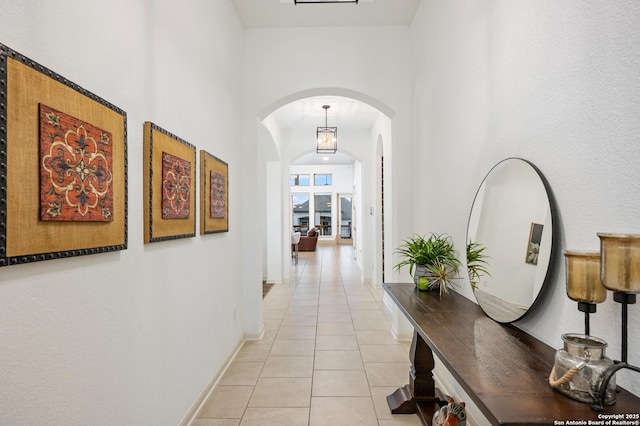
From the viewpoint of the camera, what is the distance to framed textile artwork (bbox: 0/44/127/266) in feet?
3.21

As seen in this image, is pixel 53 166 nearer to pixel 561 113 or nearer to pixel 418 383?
pixel 561 113

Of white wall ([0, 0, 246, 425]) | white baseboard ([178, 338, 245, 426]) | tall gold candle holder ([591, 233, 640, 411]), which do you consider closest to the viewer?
tall gold candle holder ([591, 233, 640, 411])

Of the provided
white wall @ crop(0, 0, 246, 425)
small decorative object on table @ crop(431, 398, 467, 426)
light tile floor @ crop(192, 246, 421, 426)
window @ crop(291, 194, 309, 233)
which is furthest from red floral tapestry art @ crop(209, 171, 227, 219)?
window @ crop(291, 194, 309, 233)

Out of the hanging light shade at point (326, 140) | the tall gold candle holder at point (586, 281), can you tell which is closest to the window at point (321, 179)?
the hanging light shade at point (326, 140)

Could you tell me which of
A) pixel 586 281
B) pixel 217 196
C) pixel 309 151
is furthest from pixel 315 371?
pixel 309 151

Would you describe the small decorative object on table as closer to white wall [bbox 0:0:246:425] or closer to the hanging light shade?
white wall [bbox 0:0:246:425]

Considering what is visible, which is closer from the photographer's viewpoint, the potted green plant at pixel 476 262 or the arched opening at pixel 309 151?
the potted green plant at pixel 476 262

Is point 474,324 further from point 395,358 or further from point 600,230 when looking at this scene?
point 395,358

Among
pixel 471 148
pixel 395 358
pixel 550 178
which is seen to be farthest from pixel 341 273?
pixel 550 178

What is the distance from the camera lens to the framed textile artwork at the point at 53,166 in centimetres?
98

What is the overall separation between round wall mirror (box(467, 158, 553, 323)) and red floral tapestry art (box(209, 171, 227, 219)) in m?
1.93

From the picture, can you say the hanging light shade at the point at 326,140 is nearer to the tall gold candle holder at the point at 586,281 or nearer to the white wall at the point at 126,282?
the white wall at the point at 126,282

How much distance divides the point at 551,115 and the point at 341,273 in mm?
7052

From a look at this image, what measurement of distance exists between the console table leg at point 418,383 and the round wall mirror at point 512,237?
2.19 feet
